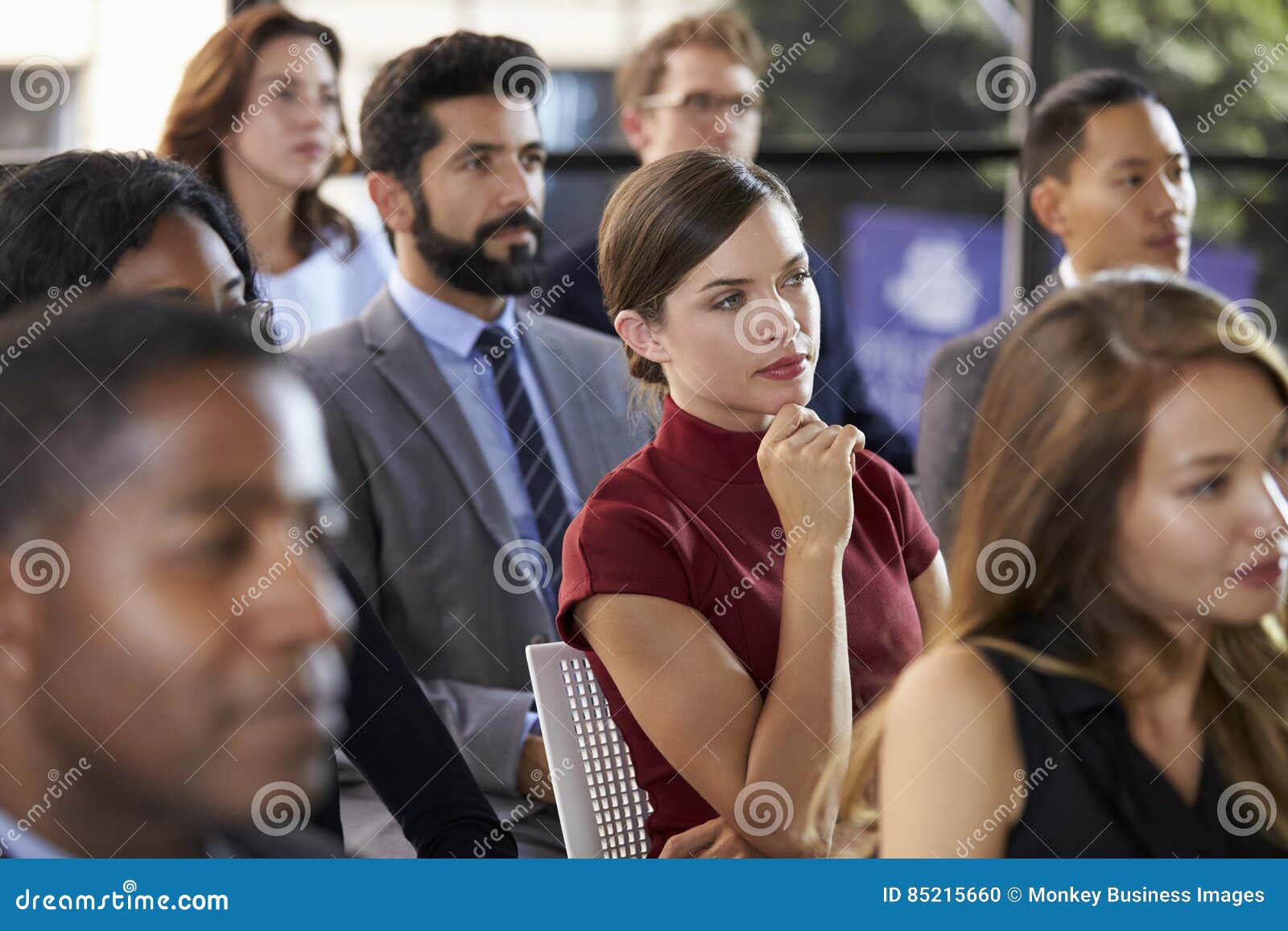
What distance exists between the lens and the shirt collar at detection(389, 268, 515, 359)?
9.33 ft

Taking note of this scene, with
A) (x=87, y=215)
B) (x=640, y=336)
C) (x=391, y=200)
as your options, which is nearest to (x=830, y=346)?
(x=391, y=200)

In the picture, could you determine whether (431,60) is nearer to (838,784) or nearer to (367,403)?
(367,403)

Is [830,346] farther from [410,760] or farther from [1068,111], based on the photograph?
[410,760]

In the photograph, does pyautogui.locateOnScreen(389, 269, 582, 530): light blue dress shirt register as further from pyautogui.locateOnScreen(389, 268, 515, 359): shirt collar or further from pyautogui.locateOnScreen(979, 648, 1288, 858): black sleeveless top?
pyautogui.locateOnScreen(979, 648, 1288, 858): black sleeveless top

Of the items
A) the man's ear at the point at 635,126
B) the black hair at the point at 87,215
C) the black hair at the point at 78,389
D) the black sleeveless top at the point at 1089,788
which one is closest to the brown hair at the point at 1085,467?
the black sleeveless top at the point at 1089,788

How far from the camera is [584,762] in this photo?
1.90 meters

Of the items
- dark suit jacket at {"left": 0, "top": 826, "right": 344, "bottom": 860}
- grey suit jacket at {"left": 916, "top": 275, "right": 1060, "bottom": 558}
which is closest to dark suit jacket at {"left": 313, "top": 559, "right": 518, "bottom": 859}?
dark suit jacket at {"left": 0, "top": 826, "right": 344, "bottom": 860}

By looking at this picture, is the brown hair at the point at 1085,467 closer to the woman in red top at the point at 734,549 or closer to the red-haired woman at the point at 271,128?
the woman in red top at the point at 734,549

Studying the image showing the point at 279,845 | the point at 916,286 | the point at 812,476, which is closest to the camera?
the point at 279,845

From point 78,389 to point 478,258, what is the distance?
179cm

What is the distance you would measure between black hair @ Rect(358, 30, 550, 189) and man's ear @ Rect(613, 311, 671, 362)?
3.84 ft

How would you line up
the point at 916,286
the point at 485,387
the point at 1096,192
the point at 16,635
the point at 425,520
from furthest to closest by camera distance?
the point at 916,286 → the point at 1096,192 → the point at 485,387 → the point at 425,520 → the point at 16,635

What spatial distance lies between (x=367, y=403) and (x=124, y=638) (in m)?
1.53

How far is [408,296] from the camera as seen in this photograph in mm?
2869
